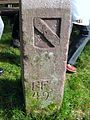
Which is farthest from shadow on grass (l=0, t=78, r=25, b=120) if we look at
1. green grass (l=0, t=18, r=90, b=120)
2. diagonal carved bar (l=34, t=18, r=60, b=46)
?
diagonal carved bar (l=34, t=18, r=60, b=46)

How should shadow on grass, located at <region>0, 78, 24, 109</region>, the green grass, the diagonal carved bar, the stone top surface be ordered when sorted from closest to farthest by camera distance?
the stone top surface
the diagonal carved bar
the green grass
shadow on grass, located at <region>0, 78, 24, 109</region>

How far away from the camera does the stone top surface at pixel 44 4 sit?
319cm

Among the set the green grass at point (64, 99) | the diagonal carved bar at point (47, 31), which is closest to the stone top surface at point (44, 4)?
the diagonal carved bar at point (47, 31)

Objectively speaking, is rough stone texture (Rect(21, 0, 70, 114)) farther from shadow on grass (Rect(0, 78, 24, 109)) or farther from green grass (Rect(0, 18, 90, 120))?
shadow on grass (Rect(0, 78, 24, 109))

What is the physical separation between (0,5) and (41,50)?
3.63 meters

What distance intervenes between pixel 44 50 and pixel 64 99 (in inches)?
40.8

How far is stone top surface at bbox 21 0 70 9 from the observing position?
126 inches

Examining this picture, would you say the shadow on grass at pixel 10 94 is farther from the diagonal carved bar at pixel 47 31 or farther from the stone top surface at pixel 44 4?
the stone top surface at pixel 44 4

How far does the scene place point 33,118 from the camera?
160 inches

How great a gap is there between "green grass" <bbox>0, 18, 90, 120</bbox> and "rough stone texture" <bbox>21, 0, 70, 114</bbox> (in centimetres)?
18

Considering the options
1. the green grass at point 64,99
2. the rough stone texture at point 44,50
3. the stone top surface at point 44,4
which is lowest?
the green grass at point 64,99

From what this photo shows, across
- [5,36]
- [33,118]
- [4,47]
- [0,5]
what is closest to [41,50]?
[33,118]

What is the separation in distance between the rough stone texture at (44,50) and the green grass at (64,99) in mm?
177

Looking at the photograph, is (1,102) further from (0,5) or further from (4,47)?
(0,5)
